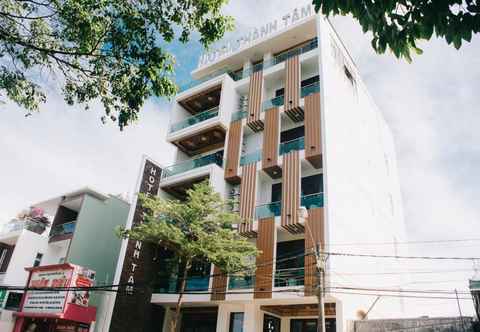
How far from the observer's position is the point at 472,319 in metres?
14.5

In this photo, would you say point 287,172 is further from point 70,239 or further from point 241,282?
point 70,239

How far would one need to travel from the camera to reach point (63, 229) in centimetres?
2444

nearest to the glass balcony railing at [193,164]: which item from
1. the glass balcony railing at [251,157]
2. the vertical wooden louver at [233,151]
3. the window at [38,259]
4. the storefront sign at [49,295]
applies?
the vertical wooden louver at [233,151]

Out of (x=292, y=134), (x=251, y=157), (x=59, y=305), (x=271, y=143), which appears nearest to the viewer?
(x=59, y=305)

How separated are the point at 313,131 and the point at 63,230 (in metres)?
17.0

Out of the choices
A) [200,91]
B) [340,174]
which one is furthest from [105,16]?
[200,91]

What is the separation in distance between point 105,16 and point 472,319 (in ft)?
53.3

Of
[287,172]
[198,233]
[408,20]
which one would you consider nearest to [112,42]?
[408,20]

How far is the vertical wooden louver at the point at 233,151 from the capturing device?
75.0 ft

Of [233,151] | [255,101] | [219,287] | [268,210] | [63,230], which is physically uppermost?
[255,101]

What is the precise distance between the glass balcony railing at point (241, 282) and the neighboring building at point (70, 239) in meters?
8.07

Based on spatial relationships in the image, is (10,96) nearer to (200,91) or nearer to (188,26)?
(188,26)

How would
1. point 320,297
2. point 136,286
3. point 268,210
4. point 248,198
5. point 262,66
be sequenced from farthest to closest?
point 262,66
point 248,198
point 136,286
point 268,210
point 320,297

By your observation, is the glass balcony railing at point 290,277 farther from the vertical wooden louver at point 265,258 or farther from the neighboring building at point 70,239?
the neighboring building at point 70,239
